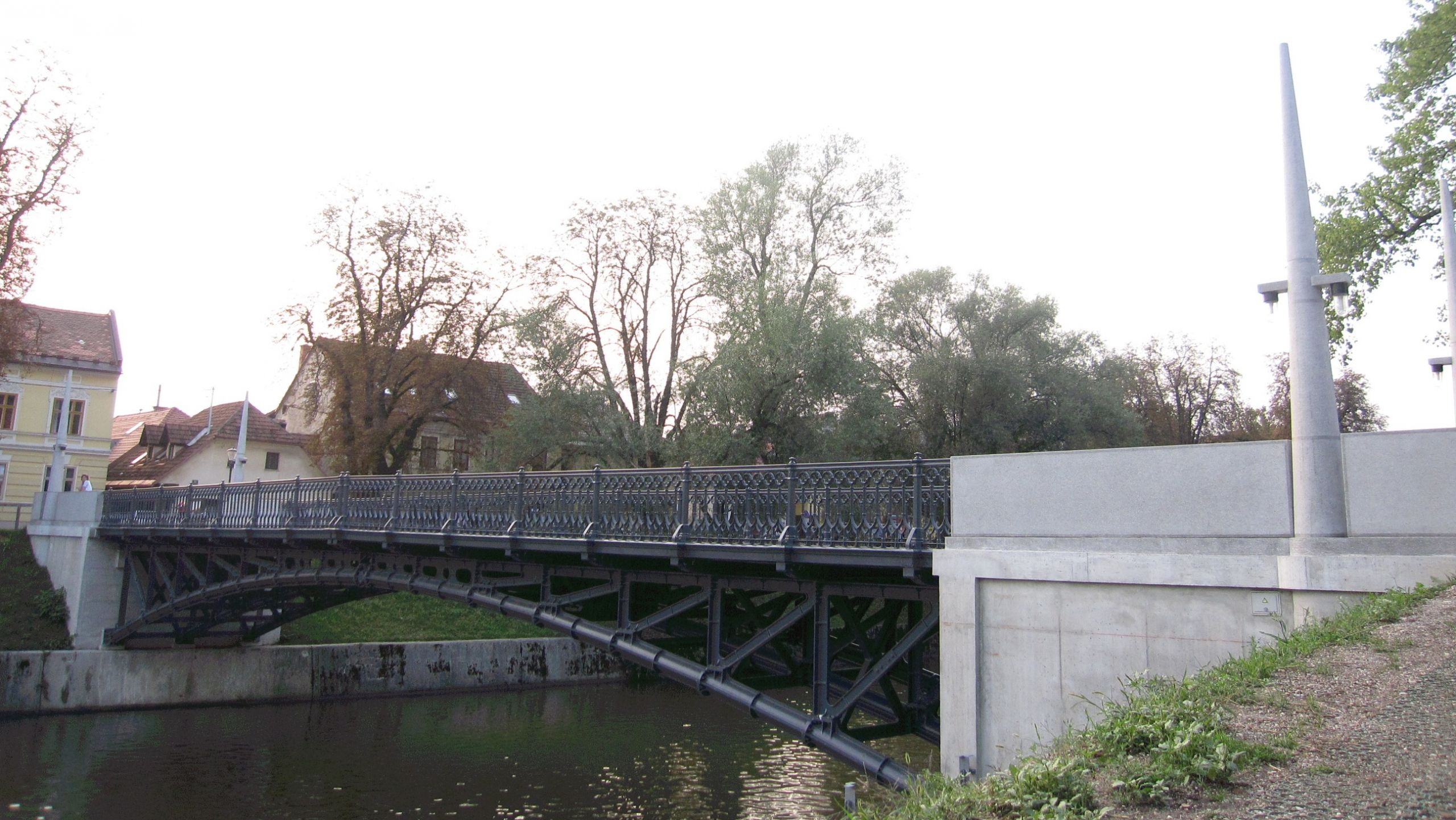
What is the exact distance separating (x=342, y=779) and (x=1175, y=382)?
4100 centimetres

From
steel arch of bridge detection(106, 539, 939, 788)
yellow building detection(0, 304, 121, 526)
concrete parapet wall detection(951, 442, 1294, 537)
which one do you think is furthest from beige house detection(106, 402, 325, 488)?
concrete parapet wall detection(951, 442, 1294, 537)

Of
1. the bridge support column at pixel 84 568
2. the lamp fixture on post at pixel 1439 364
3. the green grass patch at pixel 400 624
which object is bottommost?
the green grass patch at pixel 400 624

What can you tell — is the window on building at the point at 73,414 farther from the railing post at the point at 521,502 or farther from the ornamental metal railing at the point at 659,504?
the railing post at the point at 521,502

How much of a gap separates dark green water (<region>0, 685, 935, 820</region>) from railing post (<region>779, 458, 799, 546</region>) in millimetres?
7811

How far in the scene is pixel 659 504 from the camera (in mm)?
11852

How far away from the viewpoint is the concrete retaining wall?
2362cm

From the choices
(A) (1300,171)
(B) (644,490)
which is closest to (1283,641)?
(A) (1300,171)

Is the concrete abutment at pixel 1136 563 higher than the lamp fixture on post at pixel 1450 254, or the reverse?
the lamp fixture on post at pixel 1450 254

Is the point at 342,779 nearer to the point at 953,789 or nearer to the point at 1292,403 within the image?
the point at 953,789

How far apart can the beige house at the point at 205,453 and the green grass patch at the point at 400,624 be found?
50.1ft

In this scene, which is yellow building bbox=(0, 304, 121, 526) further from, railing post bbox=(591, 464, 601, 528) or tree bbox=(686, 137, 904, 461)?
railing post bbox=(591, 464, 601, 528)

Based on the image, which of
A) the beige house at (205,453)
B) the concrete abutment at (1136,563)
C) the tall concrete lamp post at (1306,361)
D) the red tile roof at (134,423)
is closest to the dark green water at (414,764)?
the concrete abutment at (1136,563)

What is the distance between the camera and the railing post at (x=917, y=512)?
8.98 meters

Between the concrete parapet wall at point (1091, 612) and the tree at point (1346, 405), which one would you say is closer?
the concrete parapet wall at point (1091, 612)
